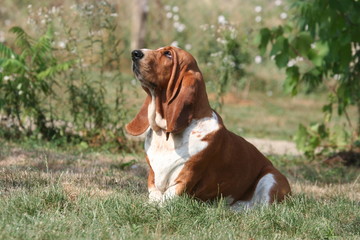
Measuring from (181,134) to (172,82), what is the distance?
1.22ft

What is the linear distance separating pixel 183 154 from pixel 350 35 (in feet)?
10.9

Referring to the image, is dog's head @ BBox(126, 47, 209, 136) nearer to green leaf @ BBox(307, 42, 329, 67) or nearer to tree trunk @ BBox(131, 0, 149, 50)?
green leaf @ BBox(307, 42, 329, 67)

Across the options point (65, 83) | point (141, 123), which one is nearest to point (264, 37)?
point (65, 83)

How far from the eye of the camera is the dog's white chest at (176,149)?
4176mm

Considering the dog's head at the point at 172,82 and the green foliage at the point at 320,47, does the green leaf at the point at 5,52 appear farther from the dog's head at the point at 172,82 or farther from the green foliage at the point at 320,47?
the dog's head at the point at 172,82

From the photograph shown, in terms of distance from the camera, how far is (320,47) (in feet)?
25.1

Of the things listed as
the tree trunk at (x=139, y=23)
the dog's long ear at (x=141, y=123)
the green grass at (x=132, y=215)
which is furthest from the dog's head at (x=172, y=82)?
the tree trunk at (x=139, y=23)

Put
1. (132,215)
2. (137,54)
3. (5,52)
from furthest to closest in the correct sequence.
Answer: (5,52) → (137,54) → (132,215)

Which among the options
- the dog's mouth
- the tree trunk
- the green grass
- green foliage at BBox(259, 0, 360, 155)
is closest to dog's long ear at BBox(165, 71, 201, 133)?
the dog's mouth

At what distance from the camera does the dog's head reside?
163 inches

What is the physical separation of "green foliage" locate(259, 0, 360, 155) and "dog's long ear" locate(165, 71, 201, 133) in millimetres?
2419

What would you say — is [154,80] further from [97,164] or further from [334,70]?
[334,70]

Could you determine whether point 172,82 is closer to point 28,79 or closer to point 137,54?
point 137,54

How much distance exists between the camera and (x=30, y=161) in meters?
6.09
